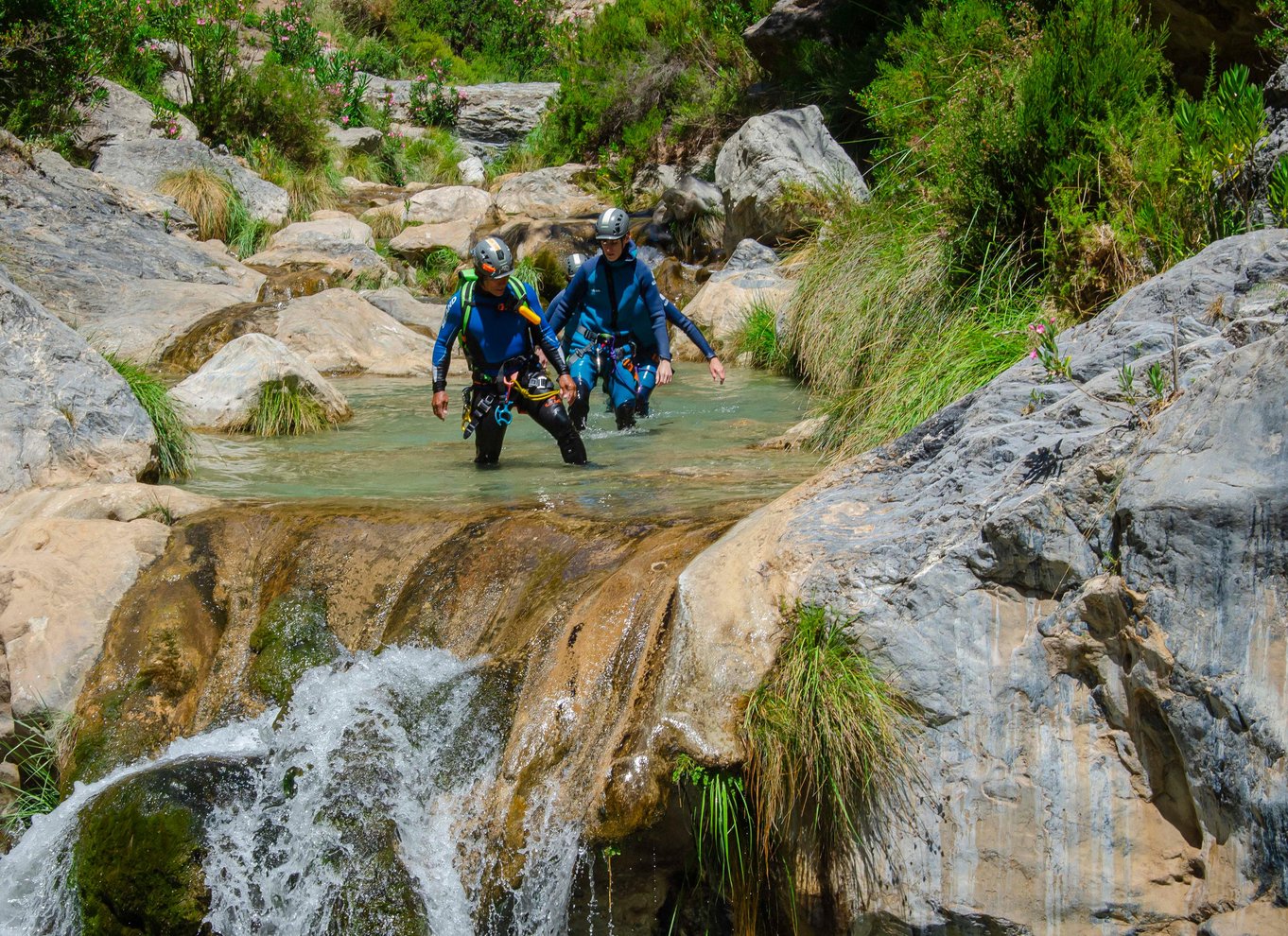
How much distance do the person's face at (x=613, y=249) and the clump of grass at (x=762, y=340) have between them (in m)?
2.98

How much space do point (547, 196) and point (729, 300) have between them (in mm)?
7594

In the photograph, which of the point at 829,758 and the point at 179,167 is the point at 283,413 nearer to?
the point at 829,758

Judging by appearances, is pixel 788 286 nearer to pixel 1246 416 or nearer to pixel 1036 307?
pixel 1036 307

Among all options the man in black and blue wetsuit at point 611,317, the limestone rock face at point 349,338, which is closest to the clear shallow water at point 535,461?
the man in black and blue wetsuit at point 611,317

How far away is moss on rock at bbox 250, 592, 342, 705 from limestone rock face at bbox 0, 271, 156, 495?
187cm

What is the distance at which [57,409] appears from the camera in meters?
6.45

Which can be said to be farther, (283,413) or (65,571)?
(283,413)

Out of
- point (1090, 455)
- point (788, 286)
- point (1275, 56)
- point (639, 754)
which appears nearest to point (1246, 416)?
point (1090, 455)

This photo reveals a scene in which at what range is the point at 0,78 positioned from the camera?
15.0 metres

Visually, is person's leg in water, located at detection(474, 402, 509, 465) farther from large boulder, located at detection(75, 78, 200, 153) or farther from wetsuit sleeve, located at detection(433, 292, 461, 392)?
large boulder, located at detection(75, 78, 200, 153)

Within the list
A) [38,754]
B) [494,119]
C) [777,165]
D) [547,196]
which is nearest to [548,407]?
[38,754]

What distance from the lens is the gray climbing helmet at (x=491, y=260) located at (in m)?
7.07

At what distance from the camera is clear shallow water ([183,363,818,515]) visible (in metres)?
6.38

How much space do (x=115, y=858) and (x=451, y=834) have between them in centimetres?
121
